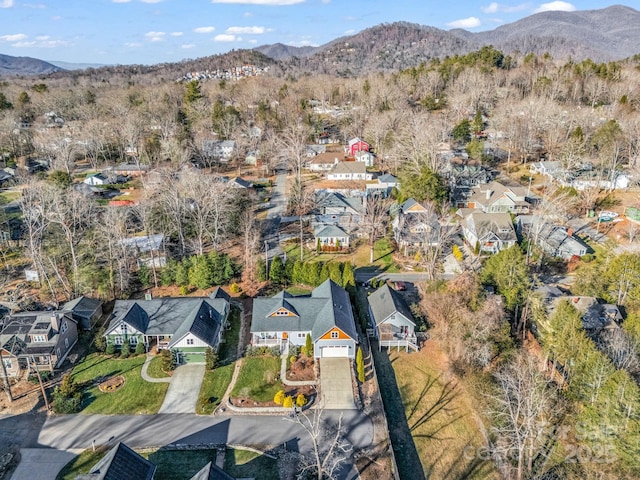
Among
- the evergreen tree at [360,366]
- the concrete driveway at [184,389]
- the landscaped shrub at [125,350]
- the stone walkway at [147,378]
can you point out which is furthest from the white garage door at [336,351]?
the landscaped shrub at [125,350]

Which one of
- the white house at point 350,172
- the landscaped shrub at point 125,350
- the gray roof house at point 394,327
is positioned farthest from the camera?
the white house at point 350,172

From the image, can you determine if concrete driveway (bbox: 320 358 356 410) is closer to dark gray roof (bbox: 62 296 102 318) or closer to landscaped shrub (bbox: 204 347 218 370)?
landscaped shrub (bbox: 204 347 218 370)

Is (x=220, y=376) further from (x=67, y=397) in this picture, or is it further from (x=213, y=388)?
(x=67, y=397)

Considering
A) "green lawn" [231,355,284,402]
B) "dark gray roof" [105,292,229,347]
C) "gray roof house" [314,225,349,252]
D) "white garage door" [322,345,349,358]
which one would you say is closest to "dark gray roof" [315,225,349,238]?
"gray roof house" [314,225,349,252]

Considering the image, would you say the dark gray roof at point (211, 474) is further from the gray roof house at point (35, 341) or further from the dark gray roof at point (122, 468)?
the gray roof house at point (35, 341)

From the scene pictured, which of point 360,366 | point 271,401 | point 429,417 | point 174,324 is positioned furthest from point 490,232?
point 174,324
